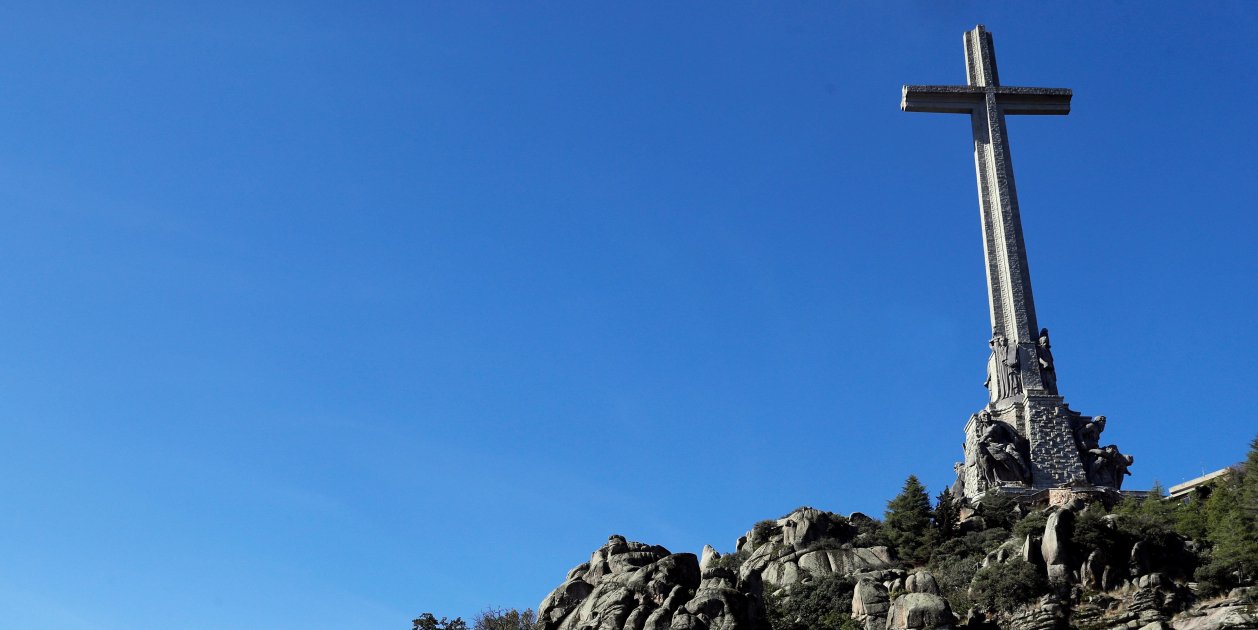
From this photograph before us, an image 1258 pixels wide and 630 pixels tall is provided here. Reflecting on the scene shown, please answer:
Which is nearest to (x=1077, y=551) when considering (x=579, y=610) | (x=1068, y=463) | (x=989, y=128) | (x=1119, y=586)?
(x=1119, y=586)

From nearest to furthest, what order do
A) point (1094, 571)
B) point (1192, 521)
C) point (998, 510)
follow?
point (1094, 571) → point (1192, 521) → point (998, 510)

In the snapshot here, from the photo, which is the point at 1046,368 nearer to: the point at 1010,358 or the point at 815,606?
the point at 1010,358

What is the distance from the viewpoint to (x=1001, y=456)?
5259 centimetres

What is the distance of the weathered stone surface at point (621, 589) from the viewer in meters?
39.5

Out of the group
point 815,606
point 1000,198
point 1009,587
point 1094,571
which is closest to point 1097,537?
point 1094,571

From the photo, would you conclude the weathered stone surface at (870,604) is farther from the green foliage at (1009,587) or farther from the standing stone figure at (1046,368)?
the standing stone figure at (1046,368)

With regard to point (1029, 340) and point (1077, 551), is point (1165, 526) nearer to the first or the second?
point (1077, 551)

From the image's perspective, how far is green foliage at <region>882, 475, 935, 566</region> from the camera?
48594 millimetres

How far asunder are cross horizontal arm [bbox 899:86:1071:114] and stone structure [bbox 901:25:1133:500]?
0.14 ft

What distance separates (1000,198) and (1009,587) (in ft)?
77.0

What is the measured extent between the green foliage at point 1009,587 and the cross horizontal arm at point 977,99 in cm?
2648

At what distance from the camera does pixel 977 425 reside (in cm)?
5425

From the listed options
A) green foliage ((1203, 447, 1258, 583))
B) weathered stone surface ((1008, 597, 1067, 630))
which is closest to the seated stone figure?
green foliage ((1203, 447, 1258, 583))

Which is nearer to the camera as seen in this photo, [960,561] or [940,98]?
[960,561]
